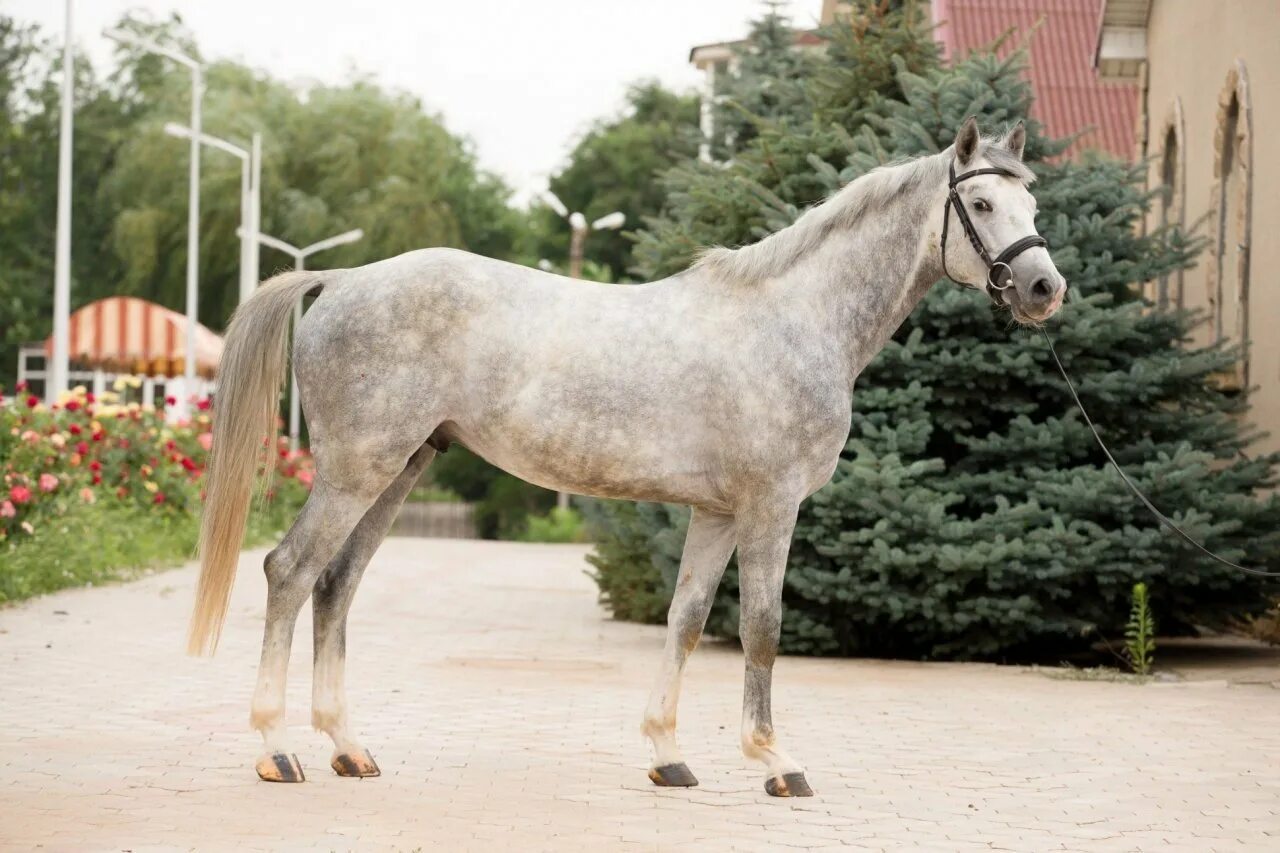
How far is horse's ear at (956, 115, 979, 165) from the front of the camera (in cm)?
659

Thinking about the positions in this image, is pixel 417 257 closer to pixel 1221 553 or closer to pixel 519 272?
pixel 519 272

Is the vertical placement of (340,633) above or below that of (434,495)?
below

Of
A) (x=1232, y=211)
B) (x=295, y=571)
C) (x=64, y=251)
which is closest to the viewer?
(x=295, y=571)

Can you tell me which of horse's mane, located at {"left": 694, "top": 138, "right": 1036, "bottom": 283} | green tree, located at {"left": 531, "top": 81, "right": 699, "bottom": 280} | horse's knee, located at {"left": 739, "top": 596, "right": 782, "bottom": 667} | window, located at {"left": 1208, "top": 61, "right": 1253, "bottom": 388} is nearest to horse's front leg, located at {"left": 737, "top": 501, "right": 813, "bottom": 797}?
horse's knee, located at {"left": 739, "top": 596, "right": 782, "bottom": 667}

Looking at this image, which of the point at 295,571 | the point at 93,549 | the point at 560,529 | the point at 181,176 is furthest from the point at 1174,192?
the point at 181,176

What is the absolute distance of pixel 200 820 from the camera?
5742 millimetres

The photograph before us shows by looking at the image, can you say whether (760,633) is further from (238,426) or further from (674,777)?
(238,426)

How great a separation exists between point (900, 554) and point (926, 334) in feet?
6.06

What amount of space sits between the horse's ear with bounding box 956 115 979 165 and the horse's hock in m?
39.3

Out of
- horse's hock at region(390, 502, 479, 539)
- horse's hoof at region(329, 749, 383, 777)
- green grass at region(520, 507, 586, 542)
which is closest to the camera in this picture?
horse's hoof at region(329, 749, 383, 777)

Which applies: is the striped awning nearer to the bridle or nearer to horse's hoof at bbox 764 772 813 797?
the bridle

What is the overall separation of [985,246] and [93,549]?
11.1 m

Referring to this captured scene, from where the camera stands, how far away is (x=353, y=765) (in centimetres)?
670

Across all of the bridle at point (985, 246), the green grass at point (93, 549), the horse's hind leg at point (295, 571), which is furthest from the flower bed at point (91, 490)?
the bridle at point (985, 246)
